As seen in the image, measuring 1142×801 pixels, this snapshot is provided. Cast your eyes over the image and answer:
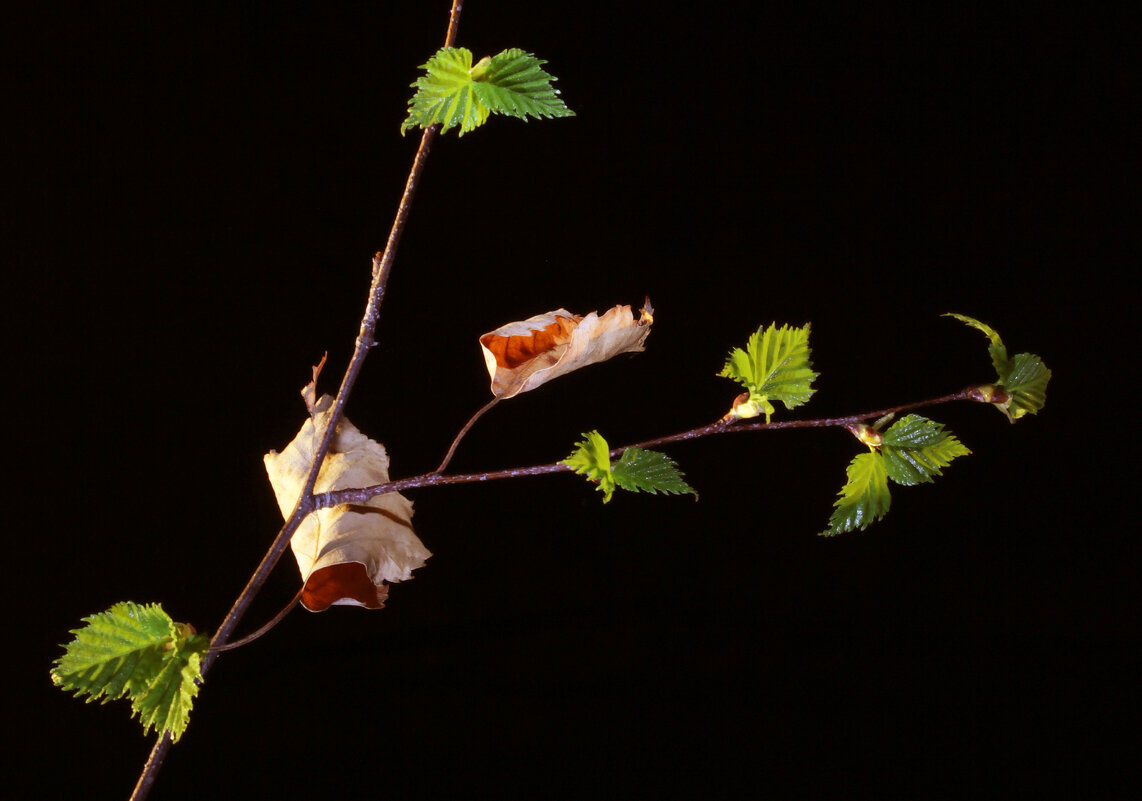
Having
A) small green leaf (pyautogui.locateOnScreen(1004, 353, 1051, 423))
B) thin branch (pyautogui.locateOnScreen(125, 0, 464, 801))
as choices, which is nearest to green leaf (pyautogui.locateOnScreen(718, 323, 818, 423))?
small green leaf (pyautogui.locateOnScreen(1004, 353, 1051, 423))

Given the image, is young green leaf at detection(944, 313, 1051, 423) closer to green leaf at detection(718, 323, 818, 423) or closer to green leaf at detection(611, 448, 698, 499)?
green leaf at detection(718, 323, 818, 423)

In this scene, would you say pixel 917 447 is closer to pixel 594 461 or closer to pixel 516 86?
pixel 594 461

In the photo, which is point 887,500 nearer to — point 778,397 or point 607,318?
point 778,397

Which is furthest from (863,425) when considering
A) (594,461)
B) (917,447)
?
(594,461)

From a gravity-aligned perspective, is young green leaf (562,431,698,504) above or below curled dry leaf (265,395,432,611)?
above

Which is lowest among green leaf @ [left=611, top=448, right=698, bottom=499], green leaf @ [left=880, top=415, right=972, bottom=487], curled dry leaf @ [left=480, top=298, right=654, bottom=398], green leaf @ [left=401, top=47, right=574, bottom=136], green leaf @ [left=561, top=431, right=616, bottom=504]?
green leaf @ [left=880, top=415, right=972, bottom=487]

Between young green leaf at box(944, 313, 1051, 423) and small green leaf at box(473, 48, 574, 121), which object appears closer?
small green leaf at box(473, 48, 574, 121)

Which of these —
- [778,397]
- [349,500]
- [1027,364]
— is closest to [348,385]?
[349,500]

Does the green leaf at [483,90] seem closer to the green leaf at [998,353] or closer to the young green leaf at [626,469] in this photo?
the young green leaf at [626,469]
